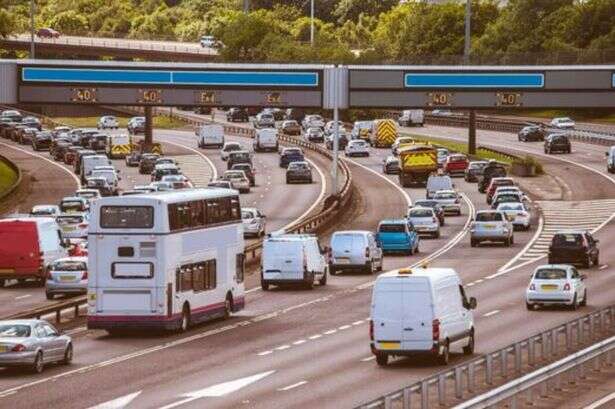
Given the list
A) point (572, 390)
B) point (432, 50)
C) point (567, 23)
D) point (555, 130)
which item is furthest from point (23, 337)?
point (432, 50)

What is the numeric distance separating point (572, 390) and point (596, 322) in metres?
11.9

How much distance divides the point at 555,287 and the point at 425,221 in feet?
96.9

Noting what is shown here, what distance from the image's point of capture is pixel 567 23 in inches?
7190

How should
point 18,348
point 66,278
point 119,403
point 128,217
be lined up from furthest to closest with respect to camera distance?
point 66,278, point 128,217, point 18,348, point 119,403

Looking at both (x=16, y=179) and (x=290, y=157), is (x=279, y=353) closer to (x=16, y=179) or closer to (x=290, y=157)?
(x=16, y=179)

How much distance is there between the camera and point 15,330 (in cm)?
4325

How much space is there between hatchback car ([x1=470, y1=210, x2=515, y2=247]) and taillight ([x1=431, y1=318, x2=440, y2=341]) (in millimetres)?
40662

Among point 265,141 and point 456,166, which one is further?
point 265,141

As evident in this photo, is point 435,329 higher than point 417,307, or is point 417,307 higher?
point 417,307

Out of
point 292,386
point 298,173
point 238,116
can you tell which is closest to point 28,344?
point 292,386

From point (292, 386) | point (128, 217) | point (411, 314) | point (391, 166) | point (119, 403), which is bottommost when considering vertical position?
point (391, 166)

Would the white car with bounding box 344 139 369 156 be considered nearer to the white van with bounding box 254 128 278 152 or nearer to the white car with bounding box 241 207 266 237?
the white van with bounding box 254 128 278 152

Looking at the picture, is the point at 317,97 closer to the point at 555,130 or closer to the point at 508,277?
the point at 508,277

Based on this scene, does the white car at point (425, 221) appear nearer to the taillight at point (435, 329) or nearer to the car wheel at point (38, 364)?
the taillight at point (435, 329)
